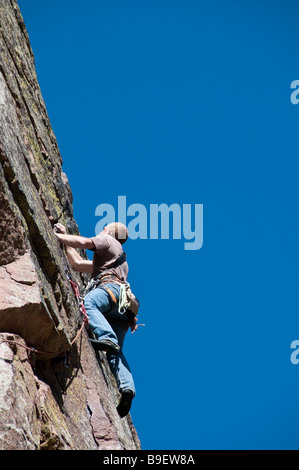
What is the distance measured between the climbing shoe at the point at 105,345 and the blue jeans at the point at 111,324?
0.31ft

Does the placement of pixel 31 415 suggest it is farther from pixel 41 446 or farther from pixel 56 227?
pixel 56 227

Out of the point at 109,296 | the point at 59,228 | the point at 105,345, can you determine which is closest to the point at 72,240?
the point at 59,228

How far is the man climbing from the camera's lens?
10281 millimetres

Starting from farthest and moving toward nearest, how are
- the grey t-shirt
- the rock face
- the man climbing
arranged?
the grey t-shirt < the man climbing < the rock face

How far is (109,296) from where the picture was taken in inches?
429

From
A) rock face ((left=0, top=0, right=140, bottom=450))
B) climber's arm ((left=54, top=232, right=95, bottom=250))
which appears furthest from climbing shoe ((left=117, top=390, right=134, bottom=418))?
climber's arm ((left=54, top=232, right=95, bottom=250))

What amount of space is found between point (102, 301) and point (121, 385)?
1.35 metres

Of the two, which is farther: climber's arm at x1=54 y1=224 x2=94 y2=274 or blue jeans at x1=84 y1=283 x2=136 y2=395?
climber's arm at x1=54 y1=224 x2=94 y2=274

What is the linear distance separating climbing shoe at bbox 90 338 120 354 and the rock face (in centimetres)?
13

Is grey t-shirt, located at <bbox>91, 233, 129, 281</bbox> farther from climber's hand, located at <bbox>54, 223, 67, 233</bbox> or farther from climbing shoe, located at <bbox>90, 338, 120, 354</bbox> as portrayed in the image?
climbing shoe, located at <bbox>90, 338, 120, 354</bbox>
